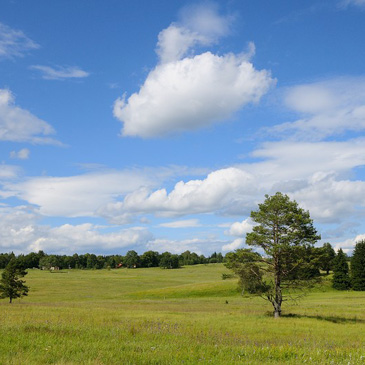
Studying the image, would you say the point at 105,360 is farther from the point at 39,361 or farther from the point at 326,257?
the point at 326,257

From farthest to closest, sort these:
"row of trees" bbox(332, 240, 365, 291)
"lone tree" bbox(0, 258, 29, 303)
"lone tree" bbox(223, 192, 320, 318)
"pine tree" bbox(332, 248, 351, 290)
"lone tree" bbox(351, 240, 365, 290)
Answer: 1. "pine tree" bbox(332, 248, 351, 290)
2. "row of trees" bbox(332, 240, 365, 291)
3. "lone tree" bbox(351, 240, 365, 290)
4. "lone tree" bbox(0, 258, 29, 303)
5. "lone tree" bbox(223, 192, 320, 318)

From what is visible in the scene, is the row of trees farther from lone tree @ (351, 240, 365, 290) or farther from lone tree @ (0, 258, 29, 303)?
lone tree @ (0, 258, 29, 303)

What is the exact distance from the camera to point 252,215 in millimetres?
34906

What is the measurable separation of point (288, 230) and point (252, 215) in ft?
11.8

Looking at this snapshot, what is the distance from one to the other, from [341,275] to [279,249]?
2307 inches

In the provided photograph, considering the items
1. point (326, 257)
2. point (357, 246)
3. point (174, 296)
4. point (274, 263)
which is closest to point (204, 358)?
point (274, 263)

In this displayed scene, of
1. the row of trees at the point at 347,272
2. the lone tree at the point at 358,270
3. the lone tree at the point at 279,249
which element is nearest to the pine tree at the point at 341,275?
the row of trees at the point at 347,272

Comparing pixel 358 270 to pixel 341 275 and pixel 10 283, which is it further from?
pixel 10 283

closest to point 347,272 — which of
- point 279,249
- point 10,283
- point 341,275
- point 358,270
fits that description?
point 341,275

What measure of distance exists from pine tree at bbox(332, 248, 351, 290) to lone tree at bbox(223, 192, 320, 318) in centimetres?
5352

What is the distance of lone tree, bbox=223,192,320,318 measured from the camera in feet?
110

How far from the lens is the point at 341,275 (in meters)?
82.6

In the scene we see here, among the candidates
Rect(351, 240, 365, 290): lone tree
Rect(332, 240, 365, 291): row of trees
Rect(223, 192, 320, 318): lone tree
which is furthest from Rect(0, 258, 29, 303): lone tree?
Rect(351, 240, 365, 290): lone tree

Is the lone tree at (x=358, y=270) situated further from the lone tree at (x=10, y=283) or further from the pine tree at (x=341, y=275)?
the lone tree at (x=10, y=283)
